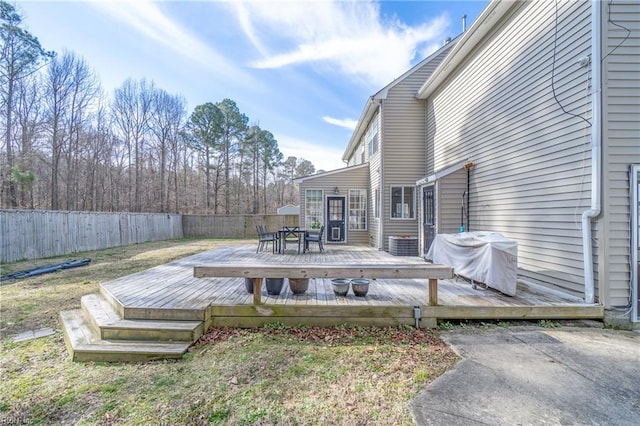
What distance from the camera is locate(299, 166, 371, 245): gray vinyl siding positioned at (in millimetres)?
11445

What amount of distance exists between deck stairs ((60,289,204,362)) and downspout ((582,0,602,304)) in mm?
4990

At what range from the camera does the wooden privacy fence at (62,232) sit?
8.62 meters

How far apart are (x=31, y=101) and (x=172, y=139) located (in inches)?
328

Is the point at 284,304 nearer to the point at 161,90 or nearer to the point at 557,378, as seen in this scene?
the point at 557,378

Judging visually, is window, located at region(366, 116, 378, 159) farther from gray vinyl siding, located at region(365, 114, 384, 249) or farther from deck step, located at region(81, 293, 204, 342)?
deck step, located at region(81, 293, 204, 342)

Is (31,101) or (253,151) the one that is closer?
(31,101)

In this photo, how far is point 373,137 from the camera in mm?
10820

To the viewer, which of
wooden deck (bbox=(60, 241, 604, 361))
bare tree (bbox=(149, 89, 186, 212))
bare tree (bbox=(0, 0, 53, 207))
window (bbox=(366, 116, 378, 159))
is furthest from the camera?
bare tree (bbox=(149, 89, 186, 212))

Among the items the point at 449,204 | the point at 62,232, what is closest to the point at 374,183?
the point at 449,204

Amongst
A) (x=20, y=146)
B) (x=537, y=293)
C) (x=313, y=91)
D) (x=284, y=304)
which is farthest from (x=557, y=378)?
(x=20, y=146)

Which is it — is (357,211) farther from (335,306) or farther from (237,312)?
(237,312)

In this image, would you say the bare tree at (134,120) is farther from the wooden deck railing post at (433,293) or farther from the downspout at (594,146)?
the downspout at (594,146)

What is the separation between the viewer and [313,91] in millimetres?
14836

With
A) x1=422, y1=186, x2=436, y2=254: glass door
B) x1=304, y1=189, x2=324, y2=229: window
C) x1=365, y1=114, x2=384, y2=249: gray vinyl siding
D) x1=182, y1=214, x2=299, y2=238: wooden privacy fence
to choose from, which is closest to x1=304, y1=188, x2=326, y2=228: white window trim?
x1=304, y1=189, x2=324, y2=229: window
